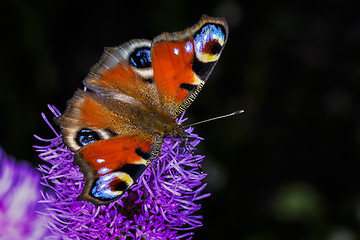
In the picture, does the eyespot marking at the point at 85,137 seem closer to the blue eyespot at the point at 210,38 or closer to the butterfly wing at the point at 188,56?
the butterfly wing at the point at 188,56

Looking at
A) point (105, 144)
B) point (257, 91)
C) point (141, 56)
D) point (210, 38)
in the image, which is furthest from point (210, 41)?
point (257, 91)

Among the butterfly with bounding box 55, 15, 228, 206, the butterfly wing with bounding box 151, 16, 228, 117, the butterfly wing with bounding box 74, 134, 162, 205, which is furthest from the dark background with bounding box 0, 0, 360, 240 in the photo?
the butterfly wing with bounding box 74, 134, 162, 205

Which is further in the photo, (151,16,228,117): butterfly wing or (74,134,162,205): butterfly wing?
(151,16,228,117): butterfly wing

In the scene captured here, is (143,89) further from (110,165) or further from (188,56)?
(110,165)

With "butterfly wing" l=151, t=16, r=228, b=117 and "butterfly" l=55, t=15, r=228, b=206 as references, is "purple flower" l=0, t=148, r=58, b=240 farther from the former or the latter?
"butterfly wing" l=151, t=16, r=228, b=117

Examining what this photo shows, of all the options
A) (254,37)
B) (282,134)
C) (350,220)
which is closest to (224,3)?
(254,37)
